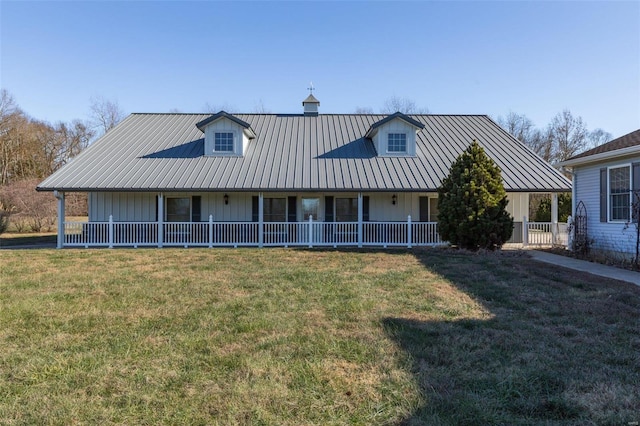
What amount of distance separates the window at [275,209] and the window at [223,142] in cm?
290

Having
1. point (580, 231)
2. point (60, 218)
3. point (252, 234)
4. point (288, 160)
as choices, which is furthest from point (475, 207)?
point (60, 218)

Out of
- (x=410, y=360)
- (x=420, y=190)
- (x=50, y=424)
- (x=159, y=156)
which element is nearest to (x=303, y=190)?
(x=420, y=190)

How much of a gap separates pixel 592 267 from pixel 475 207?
3.44 meters

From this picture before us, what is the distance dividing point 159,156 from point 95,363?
13999mm

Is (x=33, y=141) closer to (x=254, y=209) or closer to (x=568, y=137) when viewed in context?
(x=254, y=209)

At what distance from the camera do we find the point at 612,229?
10.5 metres

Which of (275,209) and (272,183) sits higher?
(272,183)

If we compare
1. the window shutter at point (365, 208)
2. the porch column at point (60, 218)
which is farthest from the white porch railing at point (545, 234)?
the porch column at point (60, 218)

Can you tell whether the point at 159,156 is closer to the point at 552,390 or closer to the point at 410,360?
the point at 410,360

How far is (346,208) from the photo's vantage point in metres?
15.9

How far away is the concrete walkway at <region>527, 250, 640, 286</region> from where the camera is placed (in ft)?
25.9

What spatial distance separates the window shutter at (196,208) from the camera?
1571 cm

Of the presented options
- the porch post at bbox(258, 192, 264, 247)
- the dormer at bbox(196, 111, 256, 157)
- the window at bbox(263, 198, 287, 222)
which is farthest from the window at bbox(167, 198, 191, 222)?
the porch post at bbox(258, 192, 264, 247)

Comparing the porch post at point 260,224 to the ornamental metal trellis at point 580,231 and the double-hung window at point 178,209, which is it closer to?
the double-hung window at point 178,209
